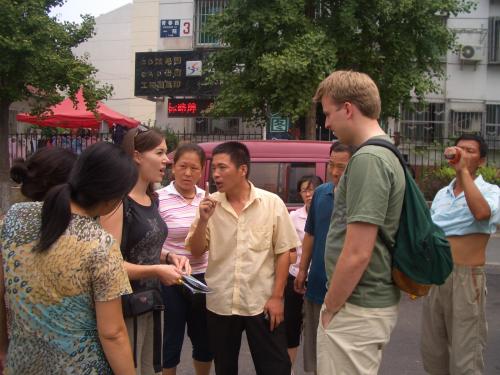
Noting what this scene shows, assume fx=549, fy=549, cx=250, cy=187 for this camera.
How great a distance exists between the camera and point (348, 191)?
6.92 feet

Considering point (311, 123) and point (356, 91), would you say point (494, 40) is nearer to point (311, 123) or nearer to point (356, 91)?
point (311, 123)

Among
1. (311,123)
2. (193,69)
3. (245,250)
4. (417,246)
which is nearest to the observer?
(417,246)

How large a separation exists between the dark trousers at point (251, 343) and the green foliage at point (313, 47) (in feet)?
24.1

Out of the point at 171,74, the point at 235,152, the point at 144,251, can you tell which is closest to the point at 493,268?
the point at 235,152

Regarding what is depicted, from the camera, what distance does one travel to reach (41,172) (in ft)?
7.32

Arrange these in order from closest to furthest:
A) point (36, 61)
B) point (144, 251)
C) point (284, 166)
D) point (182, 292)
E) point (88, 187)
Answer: point (88, 187) < point (144, 251) < point (182, 292) < point (284, 166) < point (36, 61)

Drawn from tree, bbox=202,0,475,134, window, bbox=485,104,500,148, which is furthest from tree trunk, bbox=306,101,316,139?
window, bbox=485,104,500,148

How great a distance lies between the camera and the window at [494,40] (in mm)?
15203

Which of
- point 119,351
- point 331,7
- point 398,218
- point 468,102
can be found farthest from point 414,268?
point 468,102

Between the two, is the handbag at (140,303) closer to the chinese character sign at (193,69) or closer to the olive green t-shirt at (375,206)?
the olive green t-shirt at (375,206)

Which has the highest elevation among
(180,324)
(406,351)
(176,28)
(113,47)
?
(113,47)

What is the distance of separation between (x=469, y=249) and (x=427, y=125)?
12674 millimetres

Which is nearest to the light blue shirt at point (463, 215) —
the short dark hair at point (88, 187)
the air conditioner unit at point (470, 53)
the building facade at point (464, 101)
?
the short dark hair at point (88, 187)

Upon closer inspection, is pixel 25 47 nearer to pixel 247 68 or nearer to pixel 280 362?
pixel 247 68
